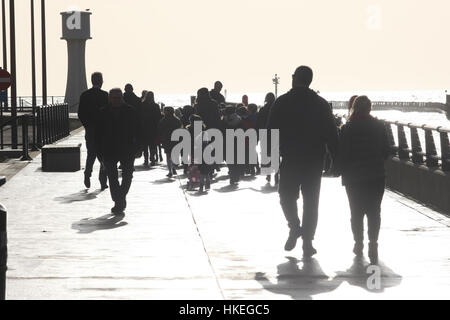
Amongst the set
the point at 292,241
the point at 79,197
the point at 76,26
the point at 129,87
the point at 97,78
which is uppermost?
the point at 76,26

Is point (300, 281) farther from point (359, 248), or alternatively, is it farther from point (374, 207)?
point (359, 248)

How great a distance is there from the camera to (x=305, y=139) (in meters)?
11.8

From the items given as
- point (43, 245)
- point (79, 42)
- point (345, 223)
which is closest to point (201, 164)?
point (345, 223)

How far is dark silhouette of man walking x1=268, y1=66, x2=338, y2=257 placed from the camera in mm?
11820

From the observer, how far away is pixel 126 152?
1606cm

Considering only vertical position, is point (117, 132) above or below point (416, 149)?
above

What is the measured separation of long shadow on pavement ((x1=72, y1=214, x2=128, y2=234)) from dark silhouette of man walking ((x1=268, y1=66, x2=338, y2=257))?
2976 mm

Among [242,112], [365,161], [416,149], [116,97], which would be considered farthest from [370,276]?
[242,112]

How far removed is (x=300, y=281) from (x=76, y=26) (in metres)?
99.7

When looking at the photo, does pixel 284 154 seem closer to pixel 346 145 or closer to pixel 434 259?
pixel 346 145

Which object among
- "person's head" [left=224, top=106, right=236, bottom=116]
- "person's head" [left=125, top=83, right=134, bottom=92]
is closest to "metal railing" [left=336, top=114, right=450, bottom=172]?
"person's head" [left=224, top=106, right=236, bottom=116]

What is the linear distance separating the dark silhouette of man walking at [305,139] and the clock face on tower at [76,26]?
97266 mm
